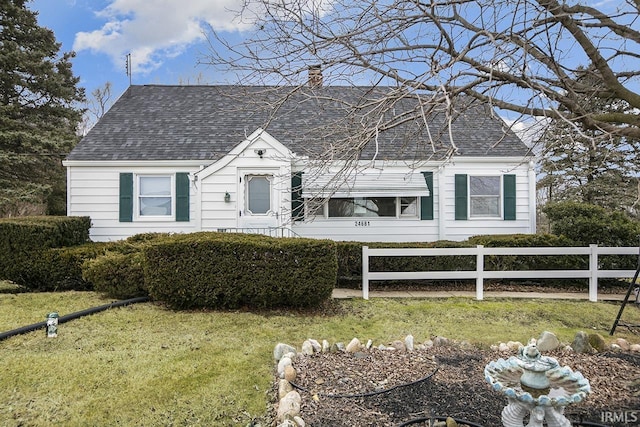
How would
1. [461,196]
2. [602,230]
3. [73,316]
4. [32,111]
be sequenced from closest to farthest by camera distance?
[73,316] → [602,230] → [461,196] → [32,111]

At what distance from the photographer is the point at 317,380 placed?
3.24 m

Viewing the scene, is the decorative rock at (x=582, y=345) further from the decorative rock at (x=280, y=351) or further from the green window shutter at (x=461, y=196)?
the green window shutter at (x=461, y=196)

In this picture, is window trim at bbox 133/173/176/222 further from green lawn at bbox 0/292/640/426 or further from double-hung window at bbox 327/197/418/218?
double-hung window at bbox 327/197/418/218

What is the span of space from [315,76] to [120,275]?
487 cm

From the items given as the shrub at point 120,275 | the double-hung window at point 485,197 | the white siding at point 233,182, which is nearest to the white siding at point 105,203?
the white siding at point 233,182

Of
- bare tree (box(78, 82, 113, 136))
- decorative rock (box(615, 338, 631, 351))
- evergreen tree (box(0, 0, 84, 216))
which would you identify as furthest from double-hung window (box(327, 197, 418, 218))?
bare tree (box(78, 82, 113, 136))

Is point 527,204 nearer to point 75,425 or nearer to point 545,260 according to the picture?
point 545,260

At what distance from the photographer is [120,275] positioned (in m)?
6.49

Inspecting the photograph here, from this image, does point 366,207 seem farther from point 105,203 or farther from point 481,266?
point 105,203

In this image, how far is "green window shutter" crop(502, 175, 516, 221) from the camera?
34.4 ft

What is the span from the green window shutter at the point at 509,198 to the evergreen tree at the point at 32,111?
1599 cm

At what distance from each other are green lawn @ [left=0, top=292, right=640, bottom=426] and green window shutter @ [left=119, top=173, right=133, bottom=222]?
3.47 meters

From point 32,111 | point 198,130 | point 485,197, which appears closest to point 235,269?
point 198,130

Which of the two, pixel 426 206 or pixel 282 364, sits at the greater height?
pixel 426 206
